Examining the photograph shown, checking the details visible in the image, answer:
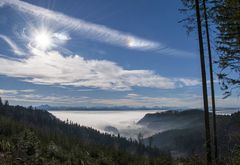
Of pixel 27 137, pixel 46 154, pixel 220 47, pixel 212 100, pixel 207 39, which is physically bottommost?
pixel 46 154

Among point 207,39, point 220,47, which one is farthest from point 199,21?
point 207,39

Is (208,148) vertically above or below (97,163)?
above

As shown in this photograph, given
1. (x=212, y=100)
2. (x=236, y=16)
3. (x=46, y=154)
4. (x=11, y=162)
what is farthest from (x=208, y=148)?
(x=11, y=162)

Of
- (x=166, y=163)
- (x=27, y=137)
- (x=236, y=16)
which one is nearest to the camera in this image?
(x=236, y=16)

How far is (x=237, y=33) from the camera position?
16.2m

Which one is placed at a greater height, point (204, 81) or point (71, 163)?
point (204, 81)

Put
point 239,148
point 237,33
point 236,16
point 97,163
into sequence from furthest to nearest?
point 97,163 → point 237,33 → point 236,16 → point 239,148

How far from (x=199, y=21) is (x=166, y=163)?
11.8 metres

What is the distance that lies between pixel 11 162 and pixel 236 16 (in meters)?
13.1

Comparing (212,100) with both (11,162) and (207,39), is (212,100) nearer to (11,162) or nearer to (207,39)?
(207,39)

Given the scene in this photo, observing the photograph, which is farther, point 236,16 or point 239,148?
point 236,16

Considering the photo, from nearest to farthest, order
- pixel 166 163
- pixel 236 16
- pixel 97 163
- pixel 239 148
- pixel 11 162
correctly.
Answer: pixel 11 162 → pixel 239 148 → pixel 236 16 → pixel 97 163 → pixel 166 163

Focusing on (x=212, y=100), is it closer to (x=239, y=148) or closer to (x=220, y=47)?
(x=220, y=47)

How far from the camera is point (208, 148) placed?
16.9 m
